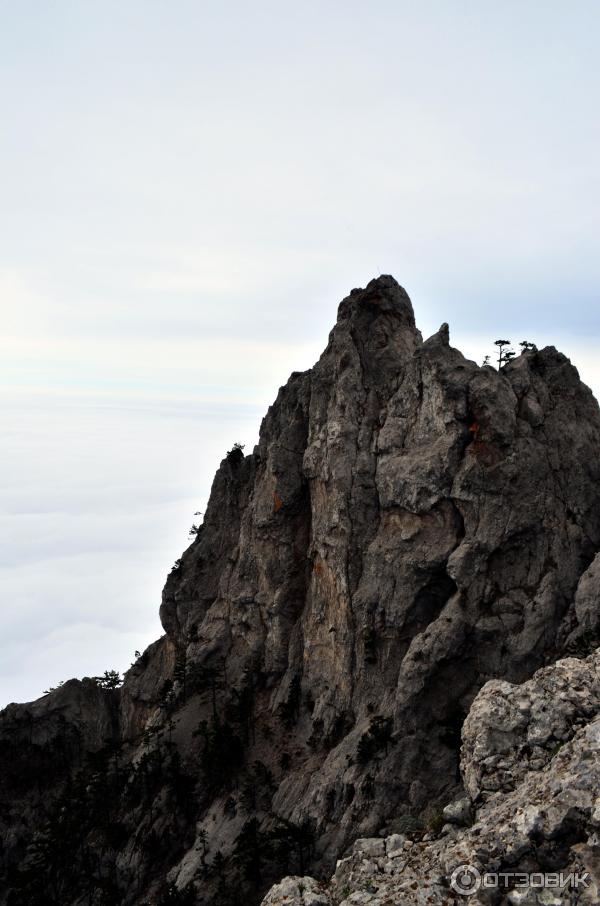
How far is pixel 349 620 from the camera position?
7769cm

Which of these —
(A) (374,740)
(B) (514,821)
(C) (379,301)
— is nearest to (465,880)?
(B) (514,821)

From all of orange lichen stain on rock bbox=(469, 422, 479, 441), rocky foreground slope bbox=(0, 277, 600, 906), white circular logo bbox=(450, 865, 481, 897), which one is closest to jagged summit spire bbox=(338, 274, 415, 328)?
rocky foreground slope bbox=(0, 277, 600, 906)

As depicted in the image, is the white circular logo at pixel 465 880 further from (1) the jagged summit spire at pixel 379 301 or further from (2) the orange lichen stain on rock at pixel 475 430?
(1) the jagged summit spire at pixel 379 301

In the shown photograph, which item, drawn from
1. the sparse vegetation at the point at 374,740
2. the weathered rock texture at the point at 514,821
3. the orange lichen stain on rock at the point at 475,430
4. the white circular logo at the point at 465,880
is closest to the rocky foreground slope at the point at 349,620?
the orange lichen stain on rock at the point at 475,430

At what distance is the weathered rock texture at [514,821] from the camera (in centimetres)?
2666

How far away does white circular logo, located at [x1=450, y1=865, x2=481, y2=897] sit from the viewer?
27828mm

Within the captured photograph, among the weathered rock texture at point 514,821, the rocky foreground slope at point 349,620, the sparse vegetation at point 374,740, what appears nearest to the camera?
the weathered rock texture at point 514,821

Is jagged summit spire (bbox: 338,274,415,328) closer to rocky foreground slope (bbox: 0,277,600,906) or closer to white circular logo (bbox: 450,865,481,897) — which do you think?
rocky foreground slope (bbox: 0,277,600,906)

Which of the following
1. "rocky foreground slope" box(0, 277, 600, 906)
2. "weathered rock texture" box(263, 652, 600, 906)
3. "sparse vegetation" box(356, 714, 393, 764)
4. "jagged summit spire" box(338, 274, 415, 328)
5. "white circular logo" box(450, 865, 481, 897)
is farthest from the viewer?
"jagged summit spire" box(338, 274, 415, 328)

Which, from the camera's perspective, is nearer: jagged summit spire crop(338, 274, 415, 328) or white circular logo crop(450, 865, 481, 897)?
white circular logo crop(450, 865, 481, 897)

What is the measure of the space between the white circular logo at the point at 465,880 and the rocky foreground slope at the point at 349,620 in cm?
3228

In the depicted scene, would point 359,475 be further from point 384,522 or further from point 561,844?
point 561,844

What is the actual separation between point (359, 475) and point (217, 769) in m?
38.7

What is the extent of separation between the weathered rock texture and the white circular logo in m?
0.16
